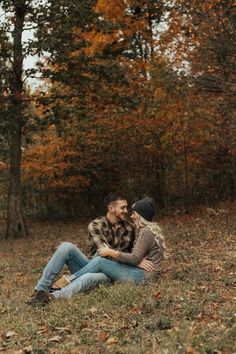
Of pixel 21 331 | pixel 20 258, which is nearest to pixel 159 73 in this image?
pixel 20 258

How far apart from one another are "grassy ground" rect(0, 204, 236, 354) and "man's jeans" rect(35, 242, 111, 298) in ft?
0.64

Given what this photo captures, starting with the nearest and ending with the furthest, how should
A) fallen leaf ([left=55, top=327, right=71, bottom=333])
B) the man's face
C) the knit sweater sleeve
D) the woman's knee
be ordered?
fallen leaf ([left=55, top=327, right=71, bottom=333]) → the knit sweater sleeve → the woman's knee → the man's face

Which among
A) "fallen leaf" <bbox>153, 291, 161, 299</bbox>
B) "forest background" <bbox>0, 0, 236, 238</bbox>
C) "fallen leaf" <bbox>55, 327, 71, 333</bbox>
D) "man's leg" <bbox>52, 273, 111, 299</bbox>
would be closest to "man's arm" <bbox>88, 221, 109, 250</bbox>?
"man's leg" <bbox>52, 273, 111, 299</bbox>

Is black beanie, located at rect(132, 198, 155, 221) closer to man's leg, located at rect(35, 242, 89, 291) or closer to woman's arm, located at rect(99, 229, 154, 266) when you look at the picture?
woman's arm, located at rect(99, 229, 154, 266)

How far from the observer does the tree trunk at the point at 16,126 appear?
1812cm

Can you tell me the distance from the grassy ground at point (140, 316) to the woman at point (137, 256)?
29 cm

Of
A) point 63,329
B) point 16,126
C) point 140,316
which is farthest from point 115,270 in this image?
point 16,126

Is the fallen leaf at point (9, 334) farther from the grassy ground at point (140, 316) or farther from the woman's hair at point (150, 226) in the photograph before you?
the woman's hair at point (150, 226)

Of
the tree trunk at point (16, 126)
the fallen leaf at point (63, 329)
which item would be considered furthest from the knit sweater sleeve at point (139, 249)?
the tree trunk at point (16, 126)

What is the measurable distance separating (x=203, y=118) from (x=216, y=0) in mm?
6027

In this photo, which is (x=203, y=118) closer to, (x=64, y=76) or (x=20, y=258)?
(x=64, y=76)

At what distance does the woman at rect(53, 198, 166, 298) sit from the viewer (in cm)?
734

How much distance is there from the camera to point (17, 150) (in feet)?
65.2

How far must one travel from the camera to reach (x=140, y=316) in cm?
583
